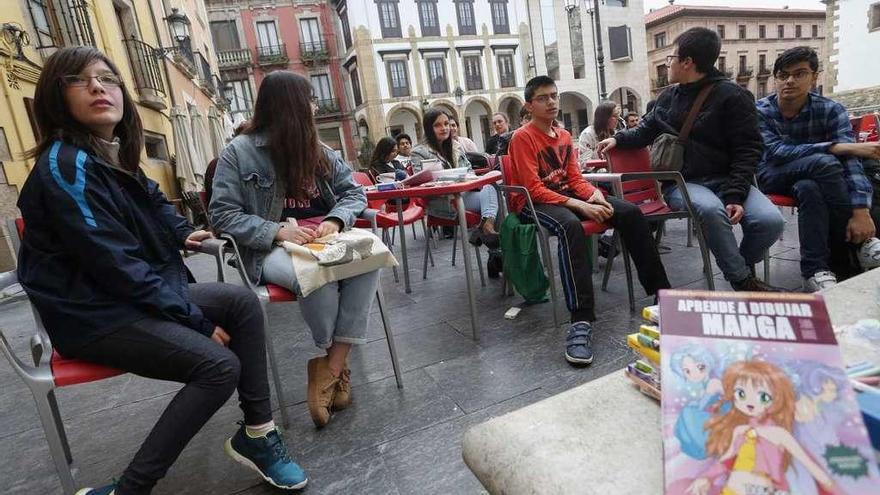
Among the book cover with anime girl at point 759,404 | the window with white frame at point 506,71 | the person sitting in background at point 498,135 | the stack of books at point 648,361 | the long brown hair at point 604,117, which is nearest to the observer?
the book cover with anime girl at point 759,404

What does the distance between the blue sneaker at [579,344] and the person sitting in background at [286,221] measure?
0.85 metres

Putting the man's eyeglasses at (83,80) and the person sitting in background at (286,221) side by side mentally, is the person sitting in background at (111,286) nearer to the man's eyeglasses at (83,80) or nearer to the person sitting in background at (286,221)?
the man's eyeglasses at (83,80)

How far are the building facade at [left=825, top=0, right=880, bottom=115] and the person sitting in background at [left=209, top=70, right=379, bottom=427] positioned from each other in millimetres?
21937

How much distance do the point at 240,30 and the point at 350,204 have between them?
24.1 meters

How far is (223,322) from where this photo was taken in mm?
1455

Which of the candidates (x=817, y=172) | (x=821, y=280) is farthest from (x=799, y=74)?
(x=821, y=280)

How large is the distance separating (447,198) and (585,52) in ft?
75.1

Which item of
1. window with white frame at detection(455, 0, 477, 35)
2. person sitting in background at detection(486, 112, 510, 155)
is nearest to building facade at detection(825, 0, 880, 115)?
window with white frame at detection(455, 0, 477, 35)

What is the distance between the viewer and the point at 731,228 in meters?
2.22

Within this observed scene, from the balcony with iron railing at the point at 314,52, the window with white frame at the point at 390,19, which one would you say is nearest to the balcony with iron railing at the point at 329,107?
the balcony with iron railing at the point at 314,52

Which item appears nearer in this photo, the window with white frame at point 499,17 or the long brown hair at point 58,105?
the long brown hair at point 58,105

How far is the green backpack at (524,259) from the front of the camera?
7.94 ft

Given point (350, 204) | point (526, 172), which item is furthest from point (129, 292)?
point (526, 172)

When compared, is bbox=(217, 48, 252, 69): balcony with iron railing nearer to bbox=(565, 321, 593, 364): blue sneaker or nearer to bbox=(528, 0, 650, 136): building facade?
bbox=(528, 0, 650, 136): building facade
